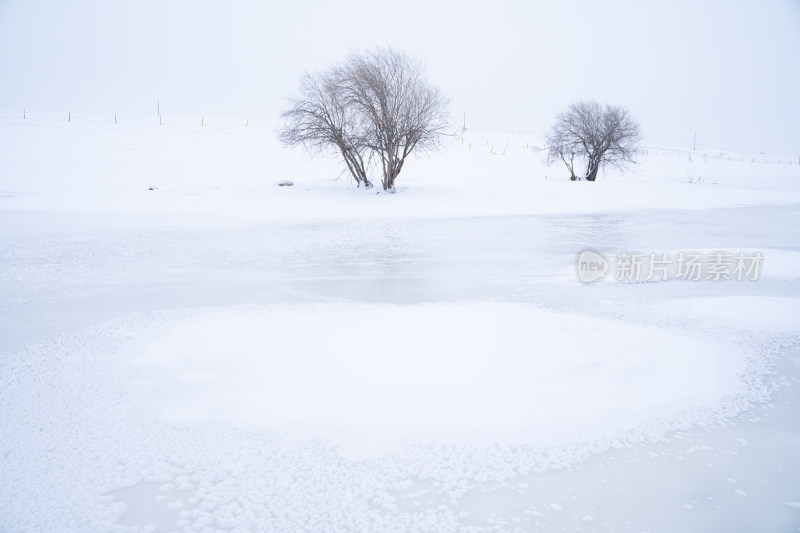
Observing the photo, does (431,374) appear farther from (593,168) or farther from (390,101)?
(593,168)

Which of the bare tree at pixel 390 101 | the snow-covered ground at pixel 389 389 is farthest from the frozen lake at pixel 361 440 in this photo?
the bare tree at pixel 390 101

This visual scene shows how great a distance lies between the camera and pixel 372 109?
78.6 ft

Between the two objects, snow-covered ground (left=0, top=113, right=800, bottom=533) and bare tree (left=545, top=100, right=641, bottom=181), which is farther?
bare tree (left=545, top=100, right=641, bottom=181)

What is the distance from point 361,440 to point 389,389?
845 millimetres


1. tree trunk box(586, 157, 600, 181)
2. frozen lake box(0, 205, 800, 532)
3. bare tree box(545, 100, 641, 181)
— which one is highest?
bare tree box(545, 100, 641, 181)

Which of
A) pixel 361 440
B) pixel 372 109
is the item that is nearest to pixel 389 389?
pixel 361 440

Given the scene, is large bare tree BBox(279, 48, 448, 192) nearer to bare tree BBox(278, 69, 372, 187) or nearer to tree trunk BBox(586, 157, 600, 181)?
bare tree BBox(278, 69, 372, 187)

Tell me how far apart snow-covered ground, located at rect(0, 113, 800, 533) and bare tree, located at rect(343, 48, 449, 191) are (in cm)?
1287

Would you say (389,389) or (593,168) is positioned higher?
(593,168)

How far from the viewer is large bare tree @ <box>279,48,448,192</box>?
24203 mm

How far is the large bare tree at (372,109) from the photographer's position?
24.2 m

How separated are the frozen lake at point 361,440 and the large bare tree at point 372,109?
15.4 metres

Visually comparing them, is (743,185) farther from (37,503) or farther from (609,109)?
(37,503)

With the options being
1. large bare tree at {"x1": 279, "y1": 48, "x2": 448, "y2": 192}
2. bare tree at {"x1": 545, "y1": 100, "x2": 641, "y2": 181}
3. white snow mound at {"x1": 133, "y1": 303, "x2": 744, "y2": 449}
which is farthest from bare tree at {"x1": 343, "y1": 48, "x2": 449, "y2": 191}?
white snow mound at {"x1": 133, "y1": 303, "x2": 744, "y2": 449}
